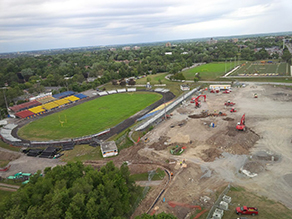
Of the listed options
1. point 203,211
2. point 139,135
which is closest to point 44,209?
point 203,211

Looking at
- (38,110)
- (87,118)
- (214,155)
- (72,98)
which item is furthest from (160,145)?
(72,98)

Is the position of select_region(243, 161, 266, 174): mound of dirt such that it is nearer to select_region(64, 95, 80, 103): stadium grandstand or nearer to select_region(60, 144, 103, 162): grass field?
select_region(60, 144, 103, 162): grass field

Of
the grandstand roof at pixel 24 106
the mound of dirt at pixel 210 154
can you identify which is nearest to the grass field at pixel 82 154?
the mound of dirt at pixel 210 154

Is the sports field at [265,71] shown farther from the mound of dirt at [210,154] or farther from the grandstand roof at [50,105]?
the grandstand roof at [50,105]

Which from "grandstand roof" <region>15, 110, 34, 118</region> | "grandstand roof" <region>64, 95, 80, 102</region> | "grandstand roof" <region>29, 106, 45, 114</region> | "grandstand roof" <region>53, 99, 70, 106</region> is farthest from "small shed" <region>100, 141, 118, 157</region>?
"grandstand roof" <region>64, 95, 80, 102</region>

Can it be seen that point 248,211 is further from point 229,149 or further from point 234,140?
point 234,140

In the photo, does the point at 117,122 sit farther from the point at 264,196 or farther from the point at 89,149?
the point at 264,196
